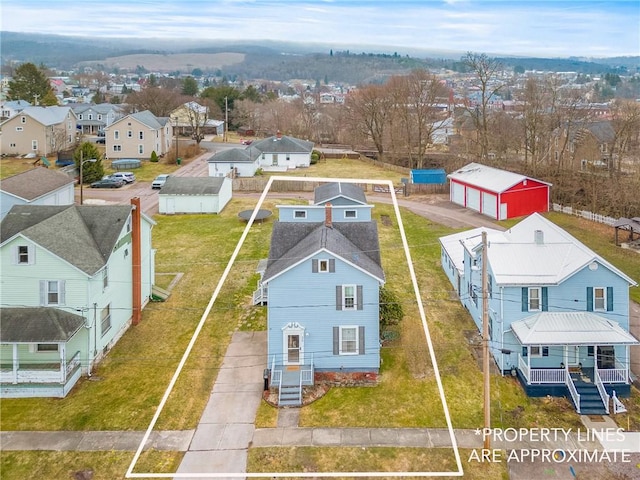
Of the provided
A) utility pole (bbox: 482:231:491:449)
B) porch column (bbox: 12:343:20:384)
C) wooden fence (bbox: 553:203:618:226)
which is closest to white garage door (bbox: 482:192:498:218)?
wooden fence (bbox: 553:203:618:226)

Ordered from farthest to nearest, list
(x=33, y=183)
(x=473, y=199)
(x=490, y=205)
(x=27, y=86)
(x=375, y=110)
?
(x=27, y=86) → (x=375, y=110) → (x=473, y=199) → (x=490, y=205) → (x=33, y=183)

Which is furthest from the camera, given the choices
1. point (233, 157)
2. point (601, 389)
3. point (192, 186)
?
point (233, 157)

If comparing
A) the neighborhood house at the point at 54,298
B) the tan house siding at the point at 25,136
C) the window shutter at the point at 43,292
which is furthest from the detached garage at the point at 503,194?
the tan house siding at the point at 25,136

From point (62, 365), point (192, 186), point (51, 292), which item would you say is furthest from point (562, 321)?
point (192, 186)

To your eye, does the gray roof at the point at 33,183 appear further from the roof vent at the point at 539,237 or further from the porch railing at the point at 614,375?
the porch railing at the point at 614,375

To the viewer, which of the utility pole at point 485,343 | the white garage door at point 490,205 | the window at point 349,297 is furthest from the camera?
the white garage door at point 490,205

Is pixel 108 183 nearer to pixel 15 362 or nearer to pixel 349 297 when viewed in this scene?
Answer: pixel 15 362

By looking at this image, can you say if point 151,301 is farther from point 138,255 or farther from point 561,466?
point 561,466
